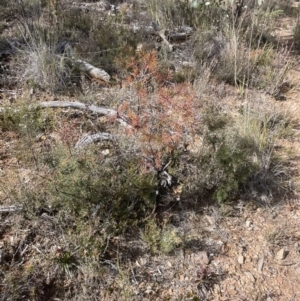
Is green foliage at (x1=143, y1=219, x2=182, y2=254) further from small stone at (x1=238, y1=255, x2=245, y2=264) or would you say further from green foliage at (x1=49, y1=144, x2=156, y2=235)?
small stone at (x1=238, y1=255, x2=245, y2=264)

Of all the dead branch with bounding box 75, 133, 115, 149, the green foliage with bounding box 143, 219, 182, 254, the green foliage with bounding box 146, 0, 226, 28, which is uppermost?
the green foliage with bounding box 146, 0, 226, 28

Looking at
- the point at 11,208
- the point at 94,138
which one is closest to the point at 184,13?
the point at 94,138

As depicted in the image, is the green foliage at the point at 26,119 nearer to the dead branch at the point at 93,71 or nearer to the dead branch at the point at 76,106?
the dead branch at the point at 76,106

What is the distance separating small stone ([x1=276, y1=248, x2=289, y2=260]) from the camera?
7.18ft

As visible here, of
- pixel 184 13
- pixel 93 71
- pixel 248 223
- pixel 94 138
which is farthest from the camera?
pixel 184 13

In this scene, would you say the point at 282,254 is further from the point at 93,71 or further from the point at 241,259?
the point at 93,71

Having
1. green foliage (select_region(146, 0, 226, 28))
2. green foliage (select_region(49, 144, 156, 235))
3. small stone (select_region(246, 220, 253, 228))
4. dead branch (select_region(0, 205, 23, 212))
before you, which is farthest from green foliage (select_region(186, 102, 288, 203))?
green foliage (select_region(146, 0, 226, 28))

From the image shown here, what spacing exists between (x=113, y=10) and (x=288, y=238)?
4093 mm

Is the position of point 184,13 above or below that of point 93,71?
Result: above

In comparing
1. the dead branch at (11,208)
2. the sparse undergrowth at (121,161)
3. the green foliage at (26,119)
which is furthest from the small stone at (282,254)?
the green foliage at (26,119)

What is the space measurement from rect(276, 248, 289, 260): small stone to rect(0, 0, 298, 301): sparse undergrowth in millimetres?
388

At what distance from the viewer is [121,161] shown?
248 centimetres

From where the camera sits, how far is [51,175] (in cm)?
241

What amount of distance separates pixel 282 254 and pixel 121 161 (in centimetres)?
127
